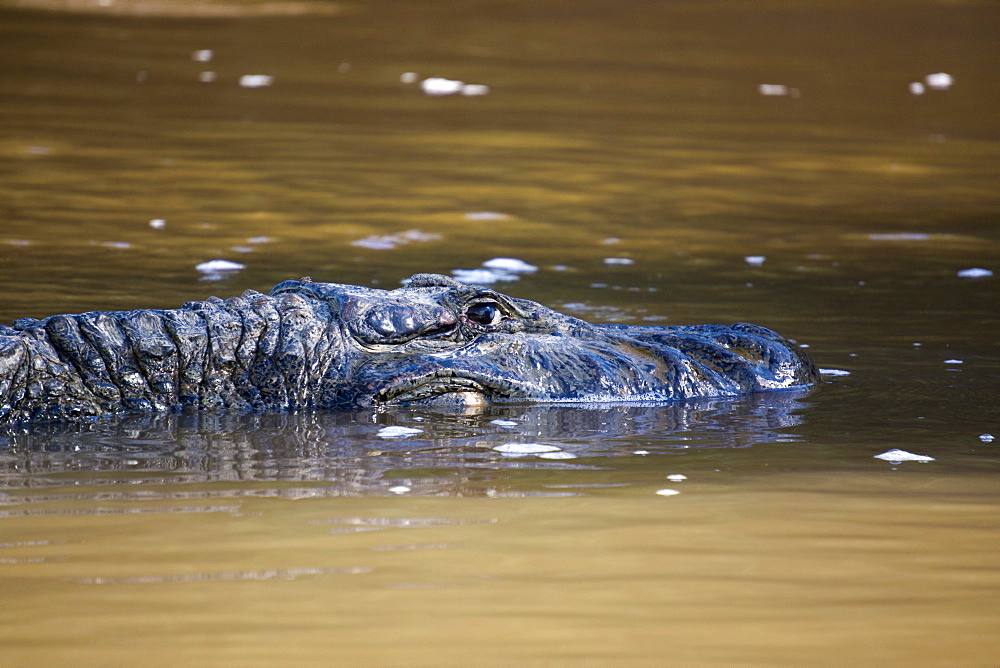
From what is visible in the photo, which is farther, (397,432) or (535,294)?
(535,294)

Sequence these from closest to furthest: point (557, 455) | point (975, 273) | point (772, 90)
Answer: point (557, 455), point (975, 273), point (772, 90)

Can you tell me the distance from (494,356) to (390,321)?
1.72 feet

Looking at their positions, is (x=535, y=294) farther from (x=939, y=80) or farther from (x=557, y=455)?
(x=939, y=80)

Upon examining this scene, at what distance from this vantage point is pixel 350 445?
17.1 ft

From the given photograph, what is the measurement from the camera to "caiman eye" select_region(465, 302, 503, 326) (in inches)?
248

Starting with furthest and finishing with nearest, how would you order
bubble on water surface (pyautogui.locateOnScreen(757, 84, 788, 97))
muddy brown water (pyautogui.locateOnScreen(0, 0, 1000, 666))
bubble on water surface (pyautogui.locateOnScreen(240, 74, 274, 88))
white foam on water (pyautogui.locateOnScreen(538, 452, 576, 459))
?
bubble on water surface (pyautogui.locateOnScreen(757, 84, 788, 97)), bubble on water surface (pyautogui.locateOnScreen(240, 74, 274, 88)), white foam on water (pyautogui.locateOnScreen(538, 452, 576, 459)), muddy brown water (pyautogui.locateOnScreen(0, 0, 1000, 666))

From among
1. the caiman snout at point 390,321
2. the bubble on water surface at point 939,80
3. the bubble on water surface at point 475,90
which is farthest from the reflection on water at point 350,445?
the bubble on water surface at point 939,80

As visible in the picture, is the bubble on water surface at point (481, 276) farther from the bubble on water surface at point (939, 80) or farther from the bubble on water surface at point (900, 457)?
the bubble on water surface at point (939, 80)

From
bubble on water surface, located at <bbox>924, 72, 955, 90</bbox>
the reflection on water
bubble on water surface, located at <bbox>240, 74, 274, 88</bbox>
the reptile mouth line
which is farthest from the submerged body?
bubble on water surface, located at <bbox>924, 72, 955, 90</bbox>

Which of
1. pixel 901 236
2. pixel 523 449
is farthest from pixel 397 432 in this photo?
pixel 901 236

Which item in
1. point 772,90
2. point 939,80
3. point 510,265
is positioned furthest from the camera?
point 939,80

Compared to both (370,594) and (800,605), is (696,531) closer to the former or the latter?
(800,605)

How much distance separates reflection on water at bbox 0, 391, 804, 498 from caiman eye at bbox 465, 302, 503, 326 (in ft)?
1.47

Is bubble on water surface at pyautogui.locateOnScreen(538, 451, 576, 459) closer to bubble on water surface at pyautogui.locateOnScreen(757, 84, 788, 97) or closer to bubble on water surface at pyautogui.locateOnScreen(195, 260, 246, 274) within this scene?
bubble on water surface at pyautogui.locateOnScreen(195, 260, 246, 274)
